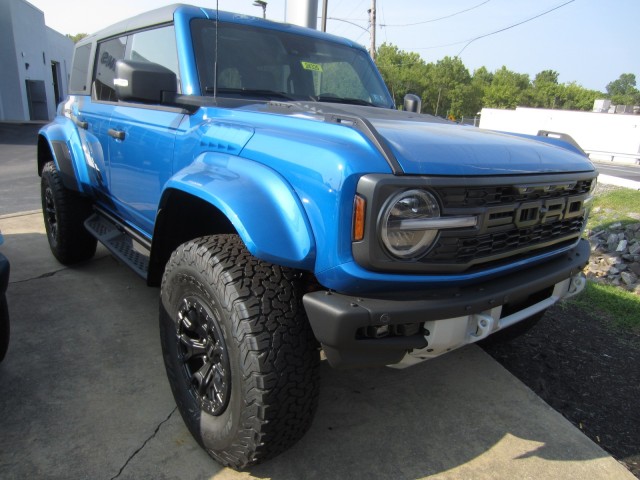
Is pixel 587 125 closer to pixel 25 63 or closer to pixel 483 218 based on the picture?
pixel 25 63

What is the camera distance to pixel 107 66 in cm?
368

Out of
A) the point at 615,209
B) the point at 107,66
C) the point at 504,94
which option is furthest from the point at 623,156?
the point at 504,94

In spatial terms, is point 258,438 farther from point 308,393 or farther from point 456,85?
point 456,85

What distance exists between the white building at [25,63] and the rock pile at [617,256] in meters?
22.5

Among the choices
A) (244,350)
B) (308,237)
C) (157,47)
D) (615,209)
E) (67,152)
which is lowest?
(615,209)

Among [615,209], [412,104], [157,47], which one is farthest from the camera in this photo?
[615,209]

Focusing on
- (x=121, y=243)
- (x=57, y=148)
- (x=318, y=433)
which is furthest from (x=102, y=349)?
(x=57, y=148)

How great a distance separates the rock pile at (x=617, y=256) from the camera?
5.31 metres

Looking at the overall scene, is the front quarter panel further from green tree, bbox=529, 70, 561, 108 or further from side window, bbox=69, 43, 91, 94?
green tree, bbox=529, 70, 561, 108

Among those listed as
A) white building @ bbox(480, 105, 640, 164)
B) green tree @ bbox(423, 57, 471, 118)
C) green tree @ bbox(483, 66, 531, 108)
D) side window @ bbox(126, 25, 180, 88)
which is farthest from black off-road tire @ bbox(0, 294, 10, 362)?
green tree @ bbox(483, 66, 531, 108)

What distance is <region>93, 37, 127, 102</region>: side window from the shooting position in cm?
350

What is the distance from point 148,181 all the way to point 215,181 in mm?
1023

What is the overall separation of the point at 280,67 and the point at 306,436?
2128mm

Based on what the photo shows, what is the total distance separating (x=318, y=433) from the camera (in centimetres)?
234
